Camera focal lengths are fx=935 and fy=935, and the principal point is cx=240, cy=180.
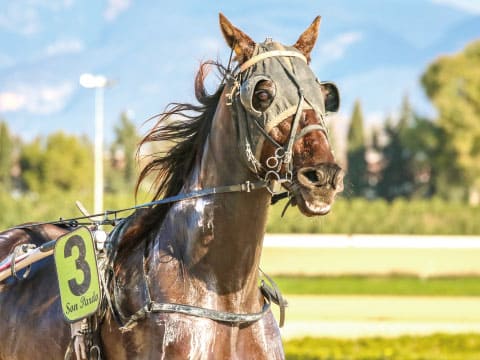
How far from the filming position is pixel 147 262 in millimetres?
3697

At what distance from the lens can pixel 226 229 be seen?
3.56 metres

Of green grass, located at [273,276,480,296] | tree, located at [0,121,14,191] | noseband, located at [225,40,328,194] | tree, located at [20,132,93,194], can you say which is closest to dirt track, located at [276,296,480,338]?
green grass, located at [273,276,480,296]

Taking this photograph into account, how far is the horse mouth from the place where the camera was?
316 cm

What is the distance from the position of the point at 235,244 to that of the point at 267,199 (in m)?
0.21

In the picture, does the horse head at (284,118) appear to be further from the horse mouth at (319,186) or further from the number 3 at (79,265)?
the number 3 at (79,265)

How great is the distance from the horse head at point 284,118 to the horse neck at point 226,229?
0.33 ft

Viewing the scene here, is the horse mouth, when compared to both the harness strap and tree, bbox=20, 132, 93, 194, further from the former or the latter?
tree, bbox=20, 132, 93, 194

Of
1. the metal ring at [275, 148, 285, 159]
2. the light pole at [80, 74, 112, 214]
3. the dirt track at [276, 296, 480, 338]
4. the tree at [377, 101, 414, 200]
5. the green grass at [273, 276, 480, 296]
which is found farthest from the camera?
the tree at [377, 101, 414, 200]

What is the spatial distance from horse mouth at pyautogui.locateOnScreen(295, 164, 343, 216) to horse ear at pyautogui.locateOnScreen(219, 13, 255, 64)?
0.59 metres

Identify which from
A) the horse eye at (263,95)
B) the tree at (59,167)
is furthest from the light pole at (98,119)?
the tree at (59,167)

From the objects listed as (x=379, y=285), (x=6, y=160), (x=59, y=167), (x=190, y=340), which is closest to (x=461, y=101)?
(x=59, y=167)

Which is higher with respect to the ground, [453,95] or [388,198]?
[453,95]

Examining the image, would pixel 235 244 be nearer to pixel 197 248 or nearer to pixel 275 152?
pixel 197 248

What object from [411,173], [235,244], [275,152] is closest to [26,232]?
[235,244]
